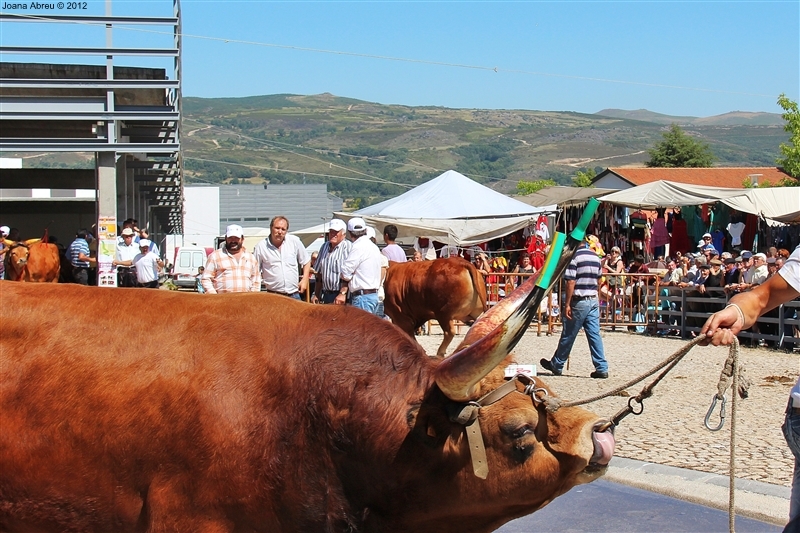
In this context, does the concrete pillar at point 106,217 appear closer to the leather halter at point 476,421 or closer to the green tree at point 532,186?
the leather halter at point 476,421

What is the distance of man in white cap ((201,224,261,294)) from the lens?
410 inches

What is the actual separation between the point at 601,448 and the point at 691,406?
24.3 feet

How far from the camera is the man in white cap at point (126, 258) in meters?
17.2

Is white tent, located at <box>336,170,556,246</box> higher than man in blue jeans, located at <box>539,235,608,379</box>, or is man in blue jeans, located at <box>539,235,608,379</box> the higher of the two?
white tent, located at <box>336,170,556,246</box>

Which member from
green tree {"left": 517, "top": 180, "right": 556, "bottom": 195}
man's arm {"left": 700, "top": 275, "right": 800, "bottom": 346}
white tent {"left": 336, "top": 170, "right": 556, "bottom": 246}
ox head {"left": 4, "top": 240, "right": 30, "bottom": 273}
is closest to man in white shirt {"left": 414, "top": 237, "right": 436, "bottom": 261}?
white tent {"left": 336, "top": 170, "right": 556, "bottom": 246}

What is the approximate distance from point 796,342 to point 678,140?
93982 millimetres

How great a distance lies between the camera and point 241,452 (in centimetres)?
324

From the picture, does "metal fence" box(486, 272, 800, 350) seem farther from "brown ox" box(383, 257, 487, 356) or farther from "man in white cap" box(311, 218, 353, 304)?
"man in white cap" box(311, 218, 353, 304)

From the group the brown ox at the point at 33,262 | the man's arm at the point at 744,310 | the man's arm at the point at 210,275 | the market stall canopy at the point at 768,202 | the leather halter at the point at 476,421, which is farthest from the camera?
the market stall canopy at the point at 768,202

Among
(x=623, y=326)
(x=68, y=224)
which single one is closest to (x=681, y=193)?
(x=623, y=326)

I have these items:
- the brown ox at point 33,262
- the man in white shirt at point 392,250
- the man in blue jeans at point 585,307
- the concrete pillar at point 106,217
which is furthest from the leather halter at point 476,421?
the brown ox at point 33,262

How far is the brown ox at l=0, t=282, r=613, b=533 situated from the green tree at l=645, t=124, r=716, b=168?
341ft

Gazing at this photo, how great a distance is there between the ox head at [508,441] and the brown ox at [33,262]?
52.9ft

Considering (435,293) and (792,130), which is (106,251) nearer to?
(435,293)
